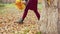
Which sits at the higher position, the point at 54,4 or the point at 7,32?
the point at 54,4

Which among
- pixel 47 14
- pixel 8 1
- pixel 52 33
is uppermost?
pixel 47 14

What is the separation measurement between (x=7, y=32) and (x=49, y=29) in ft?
4.71

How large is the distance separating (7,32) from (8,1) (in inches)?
440

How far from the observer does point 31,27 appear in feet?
24.8

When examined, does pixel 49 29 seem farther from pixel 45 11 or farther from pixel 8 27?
pixel 8 27

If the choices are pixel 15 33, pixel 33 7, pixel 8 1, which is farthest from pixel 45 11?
pixel 8 1

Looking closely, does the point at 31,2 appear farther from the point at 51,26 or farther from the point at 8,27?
the point at 51,26

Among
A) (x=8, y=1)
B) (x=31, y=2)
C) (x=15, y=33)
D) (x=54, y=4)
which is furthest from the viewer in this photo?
(x=8, y=1)

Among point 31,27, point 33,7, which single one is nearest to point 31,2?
point 33,7

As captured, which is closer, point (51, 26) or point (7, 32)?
point (51, 26)

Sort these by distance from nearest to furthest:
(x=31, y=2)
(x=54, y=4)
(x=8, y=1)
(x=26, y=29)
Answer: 1. (x=54, y=4)
2. (x=26, y=29)
3. (x=31, y=2)
4. (x=8, y=1)

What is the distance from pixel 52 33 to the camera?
6.19 metres

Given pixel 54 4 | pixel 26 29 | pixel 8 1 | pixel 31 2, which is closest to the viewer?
pixel 54 4

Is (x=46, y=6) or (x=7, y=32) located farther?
(x=7, y=32)
